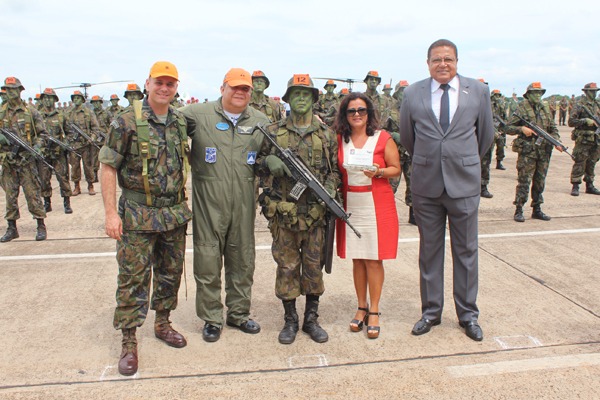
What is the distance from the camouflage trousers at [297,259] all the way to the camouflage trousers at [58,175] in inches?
217

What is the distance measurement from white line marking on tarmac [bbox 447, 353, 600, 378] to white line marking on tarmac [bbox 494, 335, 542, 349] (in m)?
0.21

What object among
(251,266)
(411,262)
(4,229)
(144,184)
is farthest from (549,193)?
(4,229)

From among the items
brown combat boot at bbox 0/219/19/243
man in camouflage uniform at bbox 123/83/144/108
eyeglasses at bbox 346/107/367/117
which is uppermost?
man in camouflage uniform at bbox 123/83/144/108

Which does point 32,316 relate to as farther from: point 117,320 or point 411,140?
point 411,140

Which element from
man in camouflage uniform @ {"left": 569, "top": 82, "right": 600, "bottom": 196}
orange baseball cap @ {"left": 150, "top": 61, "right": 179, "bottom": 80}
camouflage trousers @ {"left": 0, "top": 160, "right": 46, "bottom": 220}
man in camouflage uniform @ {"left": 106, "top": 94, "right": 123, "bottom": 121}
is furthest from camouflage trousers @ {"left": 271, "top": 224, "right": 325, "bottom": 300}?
man in camouflage uniform @ {"left": 106, "top": 94, "right": 123, "bottom": 121}

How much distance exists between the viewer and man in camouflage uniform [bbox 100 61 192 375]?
3.11m

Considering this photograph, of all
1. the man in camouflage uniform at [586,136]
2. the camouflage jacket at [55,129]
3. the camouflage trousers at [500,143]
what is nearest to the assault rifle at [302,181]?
the camouflage jacket at [55,129]

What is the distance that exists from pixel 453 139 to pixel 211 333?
7.46ft

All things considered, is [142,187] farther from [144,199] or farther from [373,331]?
[373,331]

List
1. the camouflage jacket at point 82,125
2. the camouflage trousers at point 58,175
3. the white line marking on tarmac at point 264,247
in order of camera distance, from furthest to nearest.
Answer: the camouflage jacket at point 82,125 → the camouflage trousers at point 58,175 → the white line marking on tarmac at point 264,247

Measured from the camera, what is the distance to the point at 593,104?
30.0 ft

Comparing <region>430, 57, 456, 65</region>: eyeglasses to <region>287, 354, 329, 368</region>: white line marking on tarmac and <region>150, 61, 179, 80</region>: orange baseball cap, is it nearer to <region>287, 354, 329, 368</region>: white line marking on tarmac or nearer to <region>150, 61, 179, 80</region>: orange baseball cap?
<region>150, 61, 179, 80</region>: orange baseball cap

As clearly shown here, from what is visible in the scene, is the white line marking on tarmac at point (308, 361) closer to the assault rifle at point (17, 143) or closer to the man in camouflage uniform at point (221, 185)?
the man in camouflage uniform at point (221, 185)

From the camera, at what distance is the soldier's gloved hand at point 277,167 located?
3.33m
